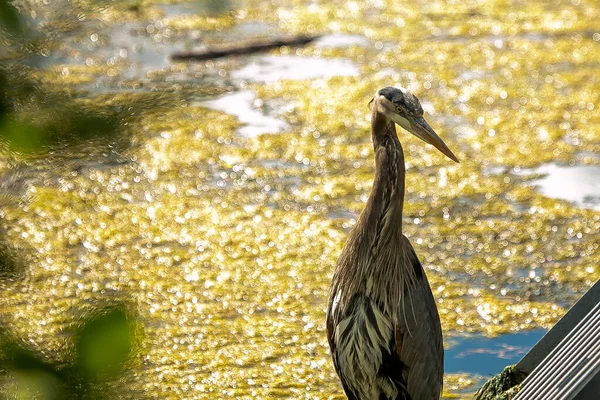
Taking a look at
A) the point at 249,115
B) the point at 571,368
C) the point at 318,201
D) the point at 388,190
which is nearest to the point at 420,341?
the point at 388,190

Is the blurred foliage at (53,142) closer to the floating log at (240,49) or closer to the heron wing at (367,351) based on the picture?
the heron wing at (367,351)

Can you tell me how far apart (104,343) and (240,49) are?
6.23 meters

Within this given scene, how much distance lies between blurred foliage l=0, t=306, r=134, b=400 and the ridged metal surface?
1322 millimetres

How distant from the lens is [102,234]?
14.4 ft

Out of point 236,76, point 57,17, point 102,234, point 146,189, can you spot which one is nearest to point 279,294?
point 102,234

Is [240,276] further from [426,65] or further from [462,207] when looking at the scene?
[426,65]

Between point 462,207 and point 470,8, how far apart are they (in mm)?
3326

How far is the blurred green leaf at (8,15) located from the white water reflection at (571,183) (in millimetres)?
4096

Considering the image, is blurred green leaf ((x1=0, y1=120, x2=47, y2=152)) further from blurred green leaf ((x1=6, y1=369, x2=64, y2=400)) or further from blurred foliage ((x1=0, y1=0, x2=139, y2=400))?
blurred green leaf ((x1=6, y1=369, x2=64, y2=400))

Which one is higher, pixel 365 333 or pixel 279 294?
pixel 279 294

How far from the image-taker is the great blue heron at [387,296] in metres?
2.44

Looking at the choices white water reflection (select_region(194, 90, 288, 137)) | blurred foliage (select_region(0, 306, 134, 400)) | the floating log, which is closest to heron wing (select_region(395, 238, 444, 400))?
blurred foliage (select_region(0, 306, 134, 400))

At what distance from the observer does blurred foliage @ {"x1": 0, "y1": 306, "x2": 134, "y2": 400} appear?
1.75 feet

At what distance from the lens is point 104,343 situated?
535 millimetres
